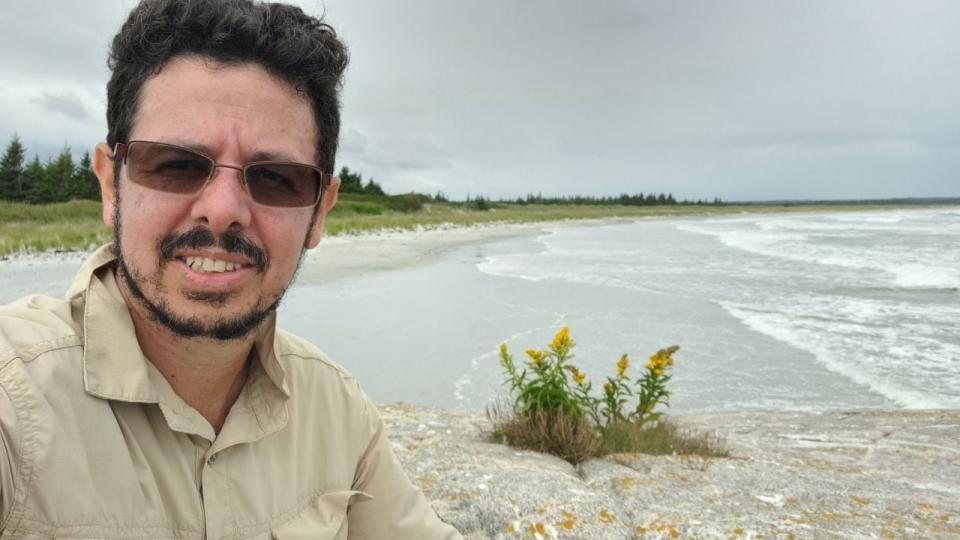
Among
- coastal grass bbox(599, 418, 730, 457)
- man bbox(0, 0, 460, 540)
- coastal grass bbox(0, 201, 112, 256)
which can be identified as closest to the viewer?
man bbox(0, 0, 460, 540)

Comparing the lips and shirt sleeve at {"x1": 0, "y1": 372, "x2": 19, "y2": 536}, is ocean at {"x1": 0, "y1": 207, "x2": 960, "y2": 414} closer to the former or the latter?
the lips

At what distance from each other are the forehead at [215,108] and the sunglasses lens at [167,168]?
0.03m

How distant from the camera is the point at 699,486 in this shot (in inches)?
134

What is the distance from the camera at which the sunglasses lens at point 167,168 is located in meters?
1.42

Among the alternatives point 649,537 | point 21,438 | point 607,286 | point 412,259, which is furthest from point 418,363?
point 412,259

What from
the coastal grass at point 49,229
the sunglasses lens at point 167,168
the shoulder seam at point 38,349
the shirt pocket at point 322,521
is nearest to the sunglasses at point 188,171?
the sunglasses lens at point 167,168

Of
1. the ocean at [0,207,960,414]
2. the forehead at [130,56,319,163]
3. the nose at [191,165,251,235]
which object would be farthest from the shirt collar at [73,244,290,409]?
the ocean at [0,207,960,414]

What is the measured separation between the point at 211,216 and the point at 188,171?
5.2 inches

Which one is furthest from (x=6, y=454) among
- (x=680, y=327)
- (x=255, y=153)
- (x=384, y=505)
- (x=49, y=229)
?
(x=49, y=229)

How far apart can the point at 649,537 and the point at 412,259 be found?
1653 cm

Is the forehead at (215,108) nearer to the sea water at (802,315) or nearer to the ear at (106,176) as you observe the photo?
the ear at (106,176)

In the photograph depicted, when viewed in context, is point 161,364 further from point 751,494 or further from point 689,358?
point 689,358

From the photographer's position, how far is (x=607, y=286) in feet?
44.4

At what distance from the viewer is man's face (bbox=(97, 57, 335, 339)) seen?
137 cm
